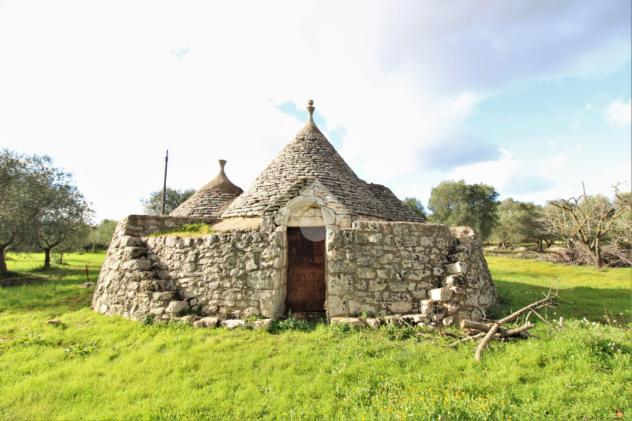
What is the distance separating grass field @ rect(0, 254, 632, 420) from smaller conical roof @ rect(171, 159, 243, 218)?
5512 mm

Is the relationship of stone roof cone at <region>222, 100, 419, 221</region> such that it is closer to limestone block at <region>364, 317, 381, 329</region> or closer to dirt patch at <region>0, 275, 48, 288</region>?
limestone block at <region>364, 317, 381, 329</region>

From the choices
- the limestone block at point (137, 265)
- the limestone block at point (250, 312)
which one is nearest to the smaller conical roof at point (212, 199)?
the limestone block at point (137, 265)

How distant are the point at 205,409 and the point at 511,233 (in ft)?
117

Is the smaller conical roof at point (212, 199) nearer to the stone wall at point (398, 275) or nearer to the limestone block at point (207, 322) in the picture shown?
the limestone block at point (207, 322)

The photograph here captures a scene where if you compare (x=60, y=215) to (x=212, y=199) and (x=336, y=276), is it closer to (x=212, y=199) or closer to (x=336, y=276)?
(x=212, y=199)

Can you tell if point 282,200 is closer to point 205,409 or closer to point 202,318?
point 202,318

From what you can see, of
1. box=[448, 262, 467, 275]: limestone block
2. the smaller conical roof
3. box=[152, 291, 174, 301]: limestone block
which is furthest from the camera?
the smaller conical roof

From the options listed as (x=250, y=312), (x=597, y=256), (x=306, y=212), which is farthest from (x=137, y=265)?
(x=597, y=256)

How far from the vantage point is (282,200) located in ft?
23.0

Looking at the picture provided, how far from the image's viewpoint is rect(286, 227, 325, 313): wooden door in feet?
22.5

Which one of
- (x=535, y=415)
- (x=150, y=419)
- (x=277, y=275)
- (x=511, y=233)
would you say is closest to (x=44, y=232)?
(x=277, y=275)

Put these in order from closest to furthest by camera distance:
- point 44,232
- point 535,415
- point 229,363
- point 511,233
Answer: point 535,415 < point 229,363 < point 44,232 < point 511,233

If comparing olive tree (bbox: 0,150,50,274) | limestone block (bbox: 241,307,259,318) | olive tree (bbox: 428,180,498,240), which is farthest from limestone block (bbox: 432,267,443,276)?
olive tree (bbox: 428,180,498,240)

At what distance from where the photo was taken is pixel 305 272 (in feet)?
22.8
